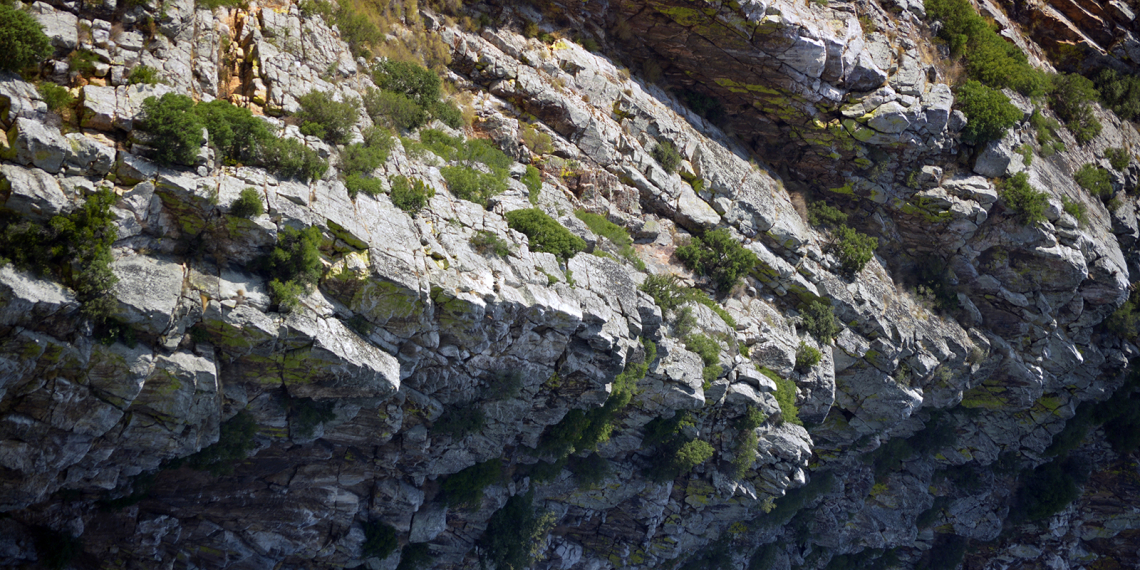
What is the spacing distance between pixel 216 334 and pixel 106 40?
6865 mm

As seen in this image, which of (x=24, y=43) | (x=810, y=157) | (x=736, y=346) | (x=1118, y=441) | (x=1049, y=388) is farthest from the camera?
(x=1118, y=441)

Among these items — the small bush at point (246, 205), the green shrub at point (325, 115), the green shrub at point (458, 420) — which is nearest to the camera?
Result: the small bush at point (246, 205)

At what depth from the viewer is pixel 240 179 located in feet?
45.5

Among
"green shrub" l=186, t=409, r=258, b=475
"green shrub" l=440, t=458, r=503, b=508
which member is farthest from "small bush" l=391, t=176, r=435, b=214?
"green shrub" l=440, t=458, r=503, b=508

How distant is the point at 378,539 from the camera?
1852cm

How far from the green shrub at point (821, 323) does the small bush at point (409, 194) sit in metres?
14.8

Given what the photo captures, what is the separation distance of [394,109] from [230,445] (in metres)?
10.3

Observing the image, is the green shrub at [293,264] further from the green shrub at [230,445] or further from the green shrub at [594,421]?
the green shrub at [594,421]

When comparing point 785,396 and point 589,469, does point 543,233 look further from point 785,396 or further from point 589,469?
point 785,396

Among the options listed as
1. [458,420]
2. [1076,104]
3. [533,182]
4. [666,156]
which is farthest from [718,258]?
[1076,104]

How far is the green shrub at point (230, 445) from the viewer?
14656 millimetres

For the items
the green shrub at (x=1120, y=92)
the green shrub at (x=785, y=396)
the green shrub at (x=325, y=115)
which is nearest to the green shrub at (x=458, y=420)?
the green shrub at (x=325, y=115)

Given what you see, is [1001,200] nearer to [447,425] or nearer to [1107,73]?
[1107,73]

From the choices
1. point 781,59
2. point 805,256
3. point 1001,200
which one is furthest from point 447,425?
point 1001,200
